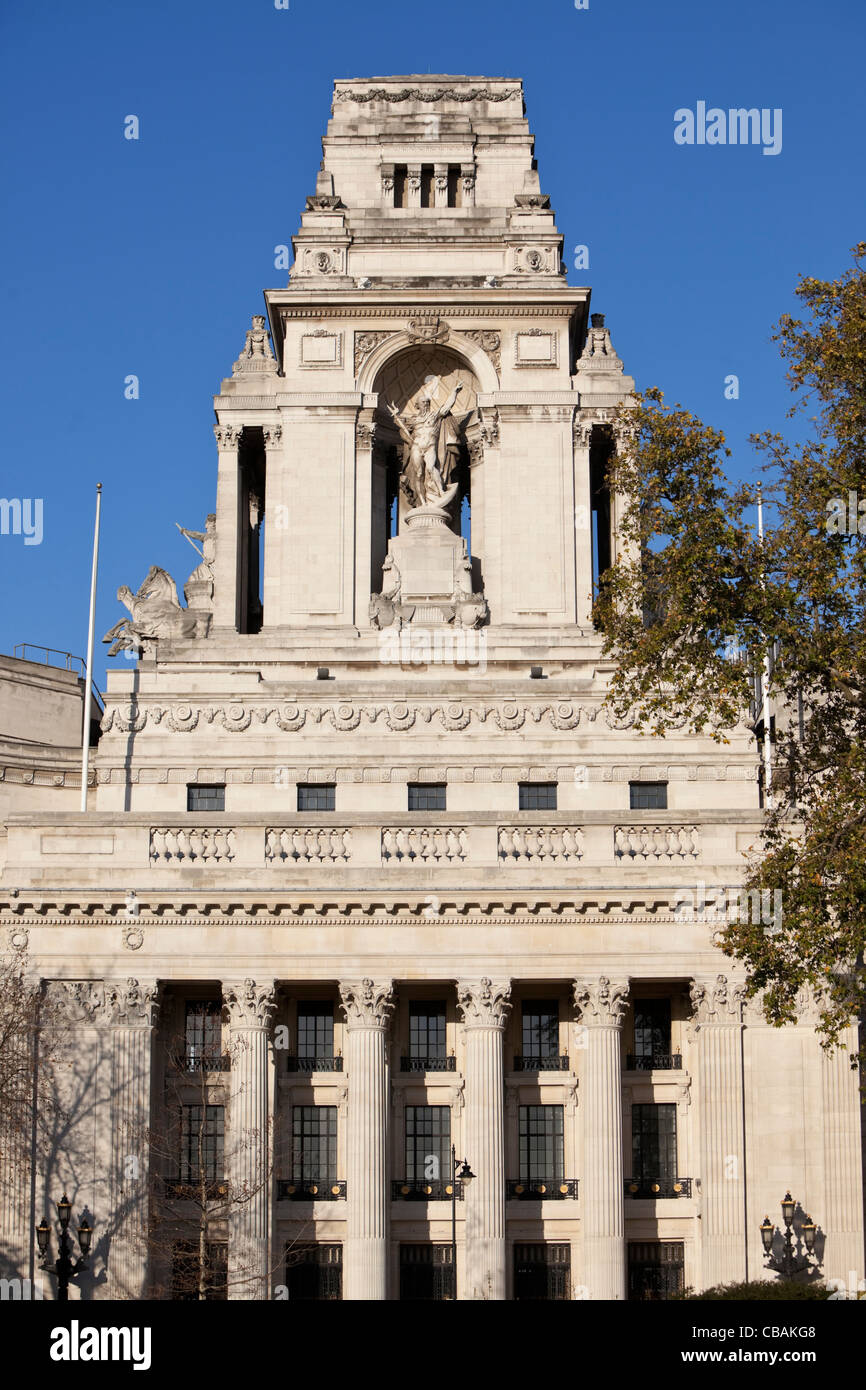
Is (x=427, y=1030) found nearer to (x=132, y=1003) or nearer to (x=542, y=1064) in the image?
(x=542, y=1064)

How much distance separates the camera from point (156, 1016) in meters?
57.0

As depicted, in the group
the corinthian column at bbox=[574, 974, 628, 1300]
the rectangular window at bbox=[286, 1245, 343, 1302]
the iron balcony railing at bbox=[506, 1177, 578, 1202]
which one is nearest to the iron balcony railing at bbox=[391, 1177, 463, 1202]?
the iron balcony railing at bbox=[506, 1177, 578, 1202]

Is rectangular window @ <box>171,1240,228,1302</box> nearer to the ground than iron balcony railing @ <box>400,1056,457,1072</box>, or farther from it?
nearer to the ground

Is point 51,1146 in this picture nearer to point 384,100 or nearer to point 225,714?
point 225,714

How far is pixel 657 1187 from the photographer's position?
57.6m

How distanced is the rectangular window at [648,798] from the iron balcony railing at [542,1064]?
8741mm

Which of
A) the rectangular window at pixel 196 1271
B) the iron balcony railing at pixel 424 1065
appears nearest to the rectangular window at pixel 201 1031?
the rectangular window at pixel 196 1271

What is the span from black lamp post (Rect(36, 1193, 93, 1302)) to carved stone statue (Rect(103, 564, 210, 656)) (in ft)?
69.3

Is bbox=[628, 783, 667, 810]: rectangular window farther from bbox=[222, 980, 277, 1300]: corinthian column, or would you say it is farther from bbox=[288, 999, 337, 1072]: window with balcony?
bbox=[222, 980, 277, 1300]: corinthian column

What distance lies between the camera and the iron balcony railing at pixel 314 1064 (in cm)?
5884

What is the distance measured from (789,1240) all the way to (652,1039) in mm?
8511

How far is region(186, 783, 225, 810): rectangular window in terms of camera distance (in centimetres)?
6425

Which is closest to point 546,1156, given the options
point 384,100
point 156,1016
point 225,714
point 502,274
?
point 156,1016

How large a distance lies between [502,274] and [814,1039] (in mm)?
30459
